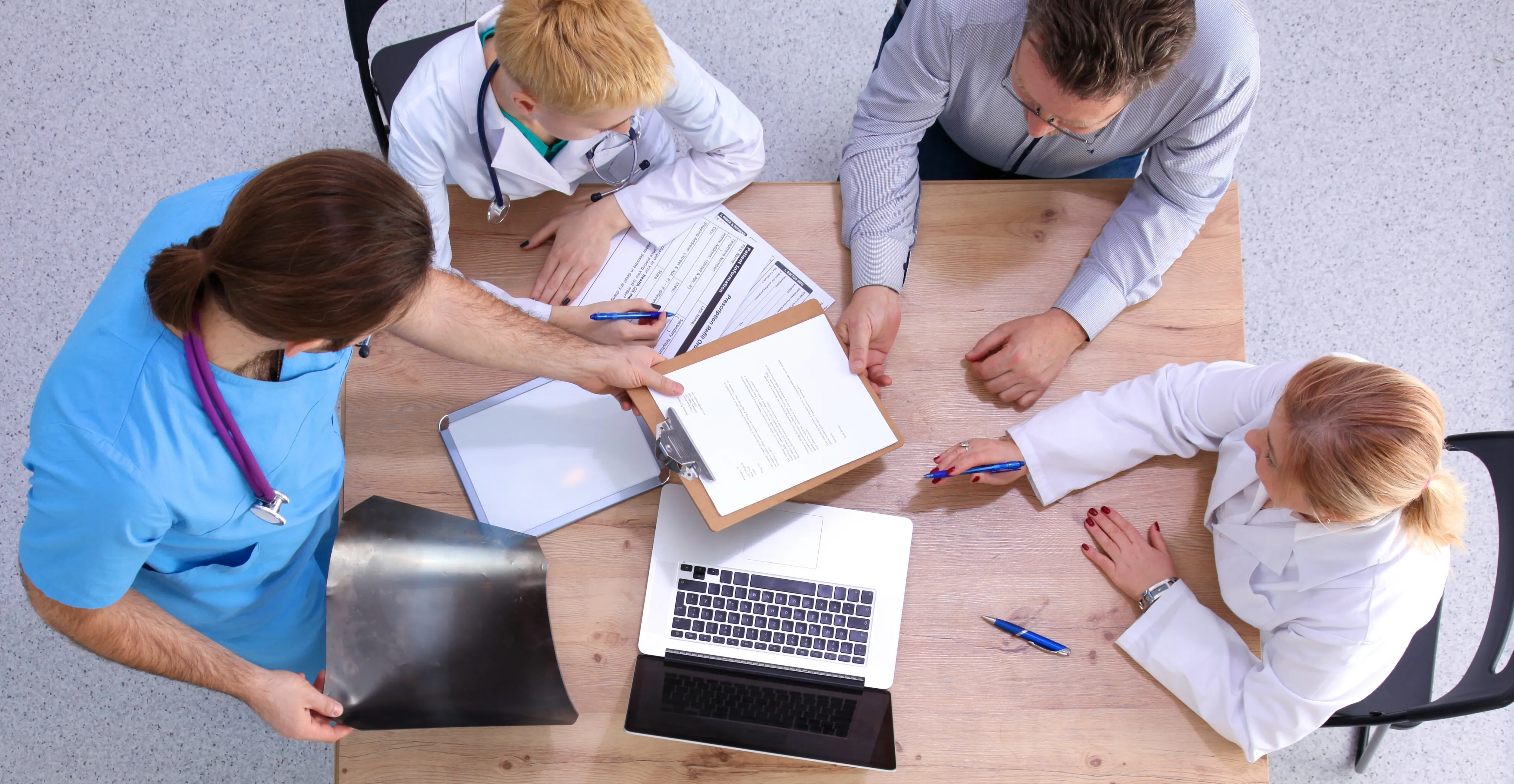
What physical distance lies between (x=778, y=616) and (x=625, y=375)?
368 mm

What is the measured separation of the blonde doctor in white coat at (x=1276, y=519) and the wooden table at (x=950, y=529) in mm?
35

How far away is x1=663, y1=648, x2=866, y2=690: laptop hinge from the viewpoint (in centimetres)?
112

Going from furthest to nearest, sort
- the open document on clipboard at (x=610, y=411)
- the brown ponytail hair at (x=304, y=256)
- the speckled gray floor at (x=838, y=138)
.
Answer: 1. the speckled gray floor at (x=838, y=138)
2. the open document on clipboard at (x=610, y=411)
3. the brown ponytail hair at (x=304, y=256)

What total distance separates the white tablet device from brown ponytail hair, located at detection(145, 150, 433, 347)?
0.36 meters

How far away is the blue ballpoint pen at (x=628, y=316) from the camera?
120cm

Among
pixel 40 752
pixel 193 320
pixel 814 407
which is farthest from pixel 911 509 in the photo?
pixel 40 752

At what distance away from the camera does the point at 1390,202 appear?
2059mm

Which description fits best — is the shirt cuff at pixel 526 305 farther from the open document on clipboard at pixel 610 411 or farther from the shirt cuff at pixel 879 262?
the shirt cuff at pixel 879 262

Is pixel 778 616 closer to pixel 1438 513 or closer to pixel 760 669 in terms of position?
pixel 760 669

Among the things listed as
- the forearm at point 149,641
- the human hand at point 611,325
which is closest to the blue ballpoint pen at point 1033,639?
the human hand at point 611,325

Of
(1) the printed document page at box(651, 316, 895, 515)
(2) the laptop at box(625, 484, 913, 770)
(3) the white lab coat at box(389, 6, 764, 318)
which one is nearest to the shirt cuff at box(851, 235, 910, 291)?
(1) the printed document page at box(651, 316, 895, 515)

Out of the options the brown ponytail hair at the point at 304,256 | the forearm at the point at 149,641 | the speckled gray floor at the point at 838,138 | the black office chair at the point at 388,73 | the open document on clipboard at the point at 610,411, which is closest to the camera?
the brown ponytail hair at the point at 304,256

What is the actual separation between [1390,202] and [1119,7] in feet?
5.10

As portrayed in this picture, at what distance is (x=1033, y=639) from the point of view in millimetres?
1123
